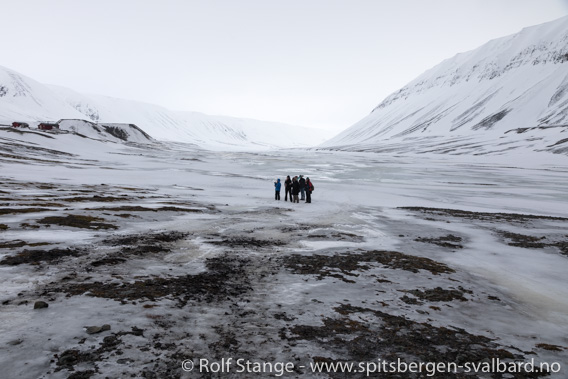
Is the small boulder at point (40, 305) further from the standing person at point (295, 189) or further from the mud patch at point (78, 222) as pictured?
the standing person at point (295, 189)

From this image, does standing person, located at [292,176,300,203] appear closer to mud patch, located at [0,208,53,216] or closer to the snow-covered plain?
the snow-covered plain

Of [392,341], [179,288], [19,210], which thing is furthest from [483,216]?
[19,210]

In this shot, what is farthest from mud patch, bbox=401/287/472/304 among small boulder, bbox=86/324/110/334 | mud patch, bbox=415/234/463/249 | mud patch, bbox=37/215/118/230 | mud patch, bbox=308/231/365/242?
mud patch, bbox=37/215/118/230

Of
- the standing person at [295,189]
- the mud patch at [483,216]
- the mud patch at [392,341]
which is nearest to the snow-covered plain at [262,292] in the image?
the mud patch at [392,341]

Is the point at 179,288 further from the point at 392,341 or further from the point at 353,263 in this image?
the point at 353,263

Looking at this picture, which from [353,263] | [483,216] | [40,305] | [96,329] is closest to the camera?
[96,329]

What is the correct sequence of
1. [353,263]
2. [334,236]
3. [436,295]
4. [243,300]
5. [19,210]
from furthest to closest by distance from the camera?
1. [19,210]
2. [334,236]
3. [353,263]
4. [436,295]
5. [243,300]

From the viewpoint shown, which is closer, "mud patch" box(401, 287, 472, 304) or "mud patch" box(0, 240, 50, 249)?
"mud patch" box(401, 287, 472, 304)

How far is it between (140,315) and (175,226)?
26.8 feet

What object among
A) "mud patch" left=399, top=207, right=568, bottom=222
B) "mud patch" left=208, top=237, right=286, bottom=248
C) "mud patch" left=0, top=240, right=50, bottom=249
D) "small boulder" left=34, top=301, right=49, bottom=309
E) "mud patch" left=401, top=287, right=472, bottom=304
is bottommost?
"mud patch" left=399, top=207, right=568, bottom=222

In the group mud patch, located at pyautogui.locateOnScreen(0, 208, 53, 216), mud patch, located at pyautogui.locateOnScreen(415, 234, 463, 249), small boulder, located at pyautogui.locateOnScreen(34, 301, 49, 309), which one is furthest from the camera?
mud patch, located at pyautogui.locateOnScreen(0, 208, 53, 216)

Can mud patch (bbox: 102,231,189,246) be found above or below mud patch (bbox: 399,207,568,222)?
above

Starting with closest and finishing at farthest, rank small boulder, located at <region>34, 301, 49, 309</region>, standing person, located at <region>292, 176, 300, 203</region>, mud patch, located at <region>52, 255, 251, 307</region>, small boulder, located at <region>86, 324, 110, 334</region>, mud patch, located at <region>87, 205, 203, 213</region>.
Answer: small boulder, located at <region>86, 324, 110, 334</region> < small boulder, located at <region>34, 301, 49, 309</region> < mud patch, located at <region>52, 255, 251, 307</region> < mud patch, located at <region>87, 205, 203, 213</region> < standing person, located at <region>292, 176, 300, 203</region>

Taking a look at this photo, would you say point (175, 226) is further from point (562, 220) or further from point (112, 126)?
point (112, 126)
